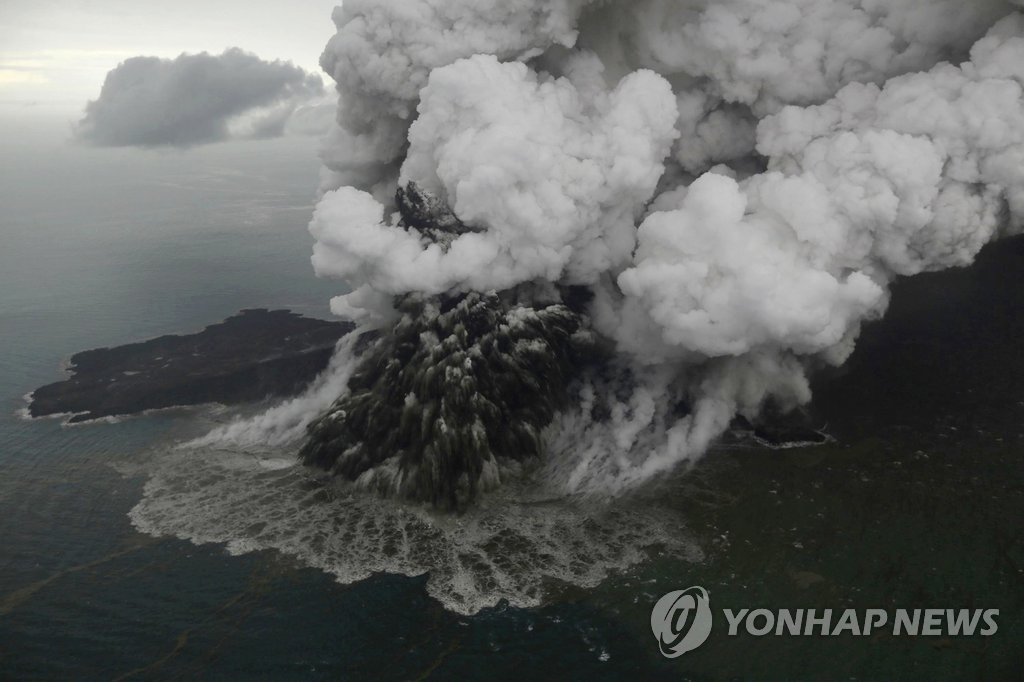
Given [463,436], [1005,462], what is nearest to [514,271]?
[463,436]

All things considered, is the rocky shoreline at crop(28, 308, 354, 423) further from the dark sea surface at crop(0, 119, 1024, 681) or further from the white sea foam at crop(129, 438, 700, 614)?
the white sea foam at crop(129, 438, 700, 614)

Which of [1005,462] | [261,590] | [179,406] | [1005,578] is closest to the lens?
[1005,578]

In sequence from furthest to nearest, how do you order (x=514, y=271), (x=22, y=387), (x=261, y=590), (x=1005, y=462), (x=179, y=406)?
1. (x=22, y=387)
2. (x=179, y=406)
3. (x=514, y=271)
4. (x=1005, y=462)
5. (x=261, y=590)

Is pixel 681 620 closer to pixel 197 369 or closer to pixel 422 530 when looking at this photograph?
pixel 422 530

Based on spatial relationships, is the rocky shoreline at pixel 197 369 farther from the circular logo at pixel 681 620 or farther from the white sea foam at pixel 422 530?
the circular logo at pixel 681 620

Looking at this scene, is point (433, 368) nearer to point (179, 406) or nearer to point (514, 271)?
point (514, 271)

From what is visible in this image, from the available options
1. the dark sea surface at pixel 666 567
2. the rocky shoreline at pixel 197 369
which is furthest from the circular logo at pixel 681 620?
the rocky shoreline at pixel 197 369

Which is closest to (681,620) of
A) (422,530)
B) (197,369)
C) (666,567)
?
(666,567)
